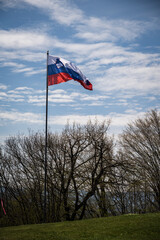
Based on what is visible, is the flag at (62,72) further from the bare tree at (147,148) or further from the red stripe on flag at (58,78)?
the bare tree at (147,148)

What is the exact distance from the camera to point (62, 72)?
1566 centimetres

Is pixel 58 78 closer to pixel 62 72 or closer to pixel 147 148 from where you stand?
pixel 62 72

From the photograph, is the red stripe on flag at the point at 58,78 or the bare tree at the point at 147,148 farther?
the bare tree at the point at 147,148

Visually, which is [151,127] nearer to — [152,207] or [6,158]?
[152,207]

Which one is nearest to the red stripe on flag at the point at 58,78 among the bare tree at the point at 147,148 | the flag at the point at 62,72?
the flag at the point at 62,72

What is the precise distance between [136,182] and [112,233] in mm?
10485

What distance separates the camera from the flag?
615 inches

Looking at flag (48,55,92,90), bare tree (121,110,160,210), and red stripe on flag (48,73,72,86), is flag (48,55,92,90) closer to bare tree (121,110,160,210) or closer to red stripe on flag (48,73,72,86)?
red stripe on flag (48,73,72,86)

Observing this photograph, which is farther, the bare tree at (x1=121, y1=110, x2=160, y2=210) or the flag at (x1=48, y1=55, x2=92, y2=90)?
the bare tree at (x1=121, y1=110, x2=160, y2=210)

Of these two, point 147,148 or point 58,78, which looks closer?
point 58,78

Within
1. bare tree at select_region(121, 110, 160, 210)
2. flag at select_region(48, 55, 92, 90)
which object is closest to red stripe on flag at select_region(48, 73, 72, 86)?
flag at select_region(48, 55, 92, 90)

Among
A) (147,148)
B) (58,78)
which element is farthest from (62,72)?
(147,148)

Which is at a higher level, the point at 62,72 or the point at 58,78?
the point at 62,72

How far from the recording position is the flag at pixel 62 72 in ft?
51.2
